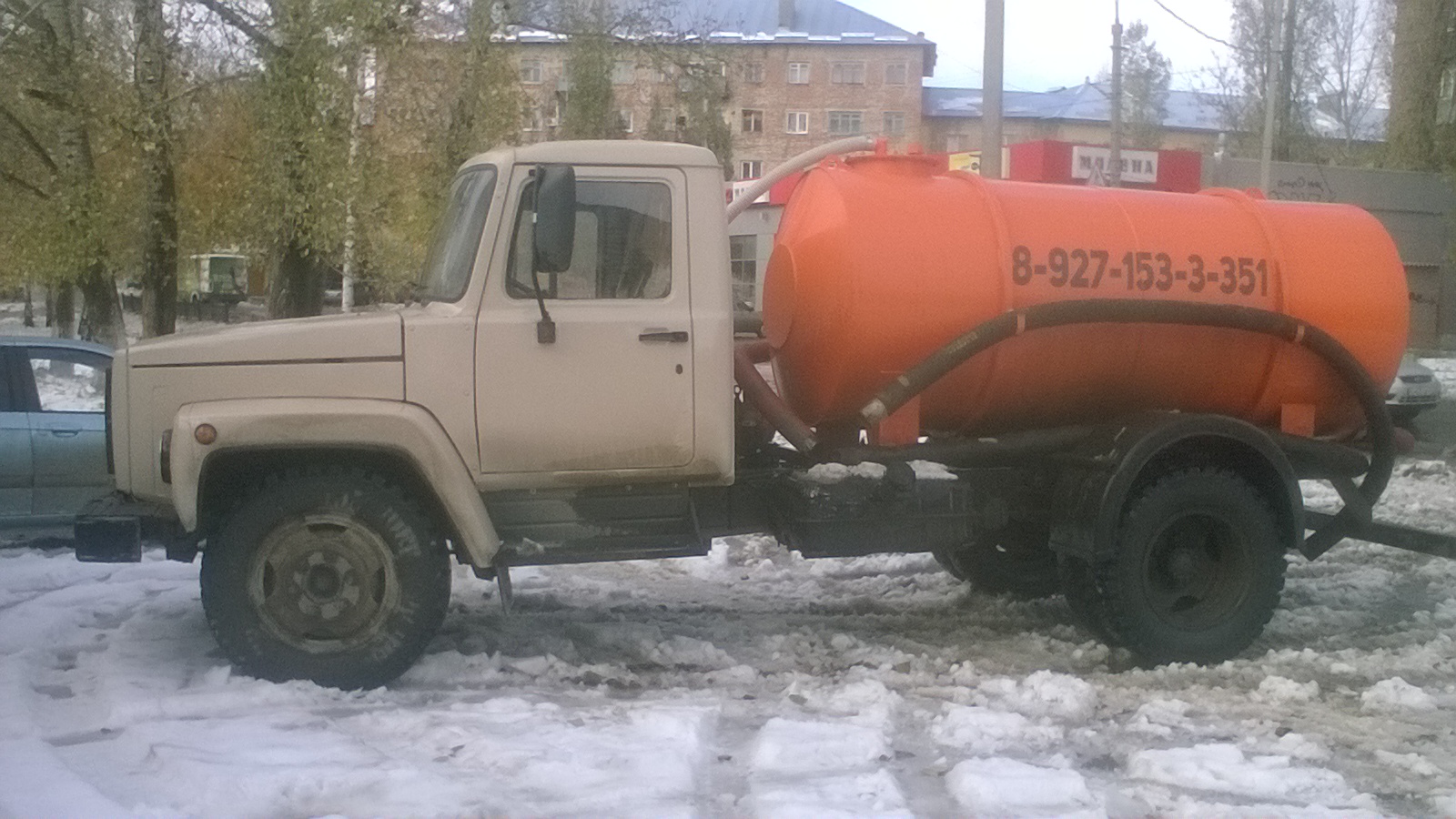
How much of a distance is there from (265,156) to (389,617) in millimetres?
9869

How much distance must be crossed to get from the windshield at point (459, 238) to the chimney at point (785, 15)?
6046cm

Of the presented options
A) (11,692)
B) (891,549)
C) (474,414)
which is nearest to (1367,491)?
(891,549)

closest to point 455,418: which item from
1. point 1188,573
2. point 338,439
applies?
point 338,439

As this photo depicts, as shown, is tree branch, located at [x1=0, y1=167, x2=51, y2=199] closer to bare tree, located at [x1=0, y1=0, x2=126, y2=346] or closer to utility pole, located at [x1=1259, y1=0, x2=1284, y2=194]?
bare tree, located at [x1=0, y1=0, x2=126, y2=346]

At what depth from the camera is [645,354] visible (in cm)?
588

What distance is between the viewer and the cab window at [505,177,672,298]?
19.3 feet

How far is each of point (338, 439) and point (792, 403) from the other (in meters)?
2.37

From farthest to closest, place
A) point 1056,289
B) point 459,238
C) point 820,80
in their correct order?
point 820,80, point 1056,289, point 459,238

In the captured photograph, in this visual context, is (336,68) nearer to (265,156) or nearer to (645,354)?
(265,156)

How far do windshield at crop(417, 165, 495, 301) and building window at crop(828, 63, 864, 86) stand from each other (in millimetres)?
61243

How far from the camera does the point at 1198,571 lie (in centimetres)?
684

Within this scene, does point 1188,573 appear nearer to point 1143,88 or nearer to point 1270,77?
point 1270,77

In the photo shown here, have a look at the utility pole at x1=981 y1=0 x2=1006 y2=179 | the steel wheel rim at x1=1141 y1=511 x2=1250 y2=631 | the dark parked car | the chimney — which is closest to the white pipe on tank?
the steel wheel rim at x1=1141 y1=511 x2=1250 y2=631

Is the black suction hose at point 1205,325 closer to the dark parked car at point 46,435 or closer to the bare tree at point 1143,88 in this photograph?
the dark parked car at point 46,435
